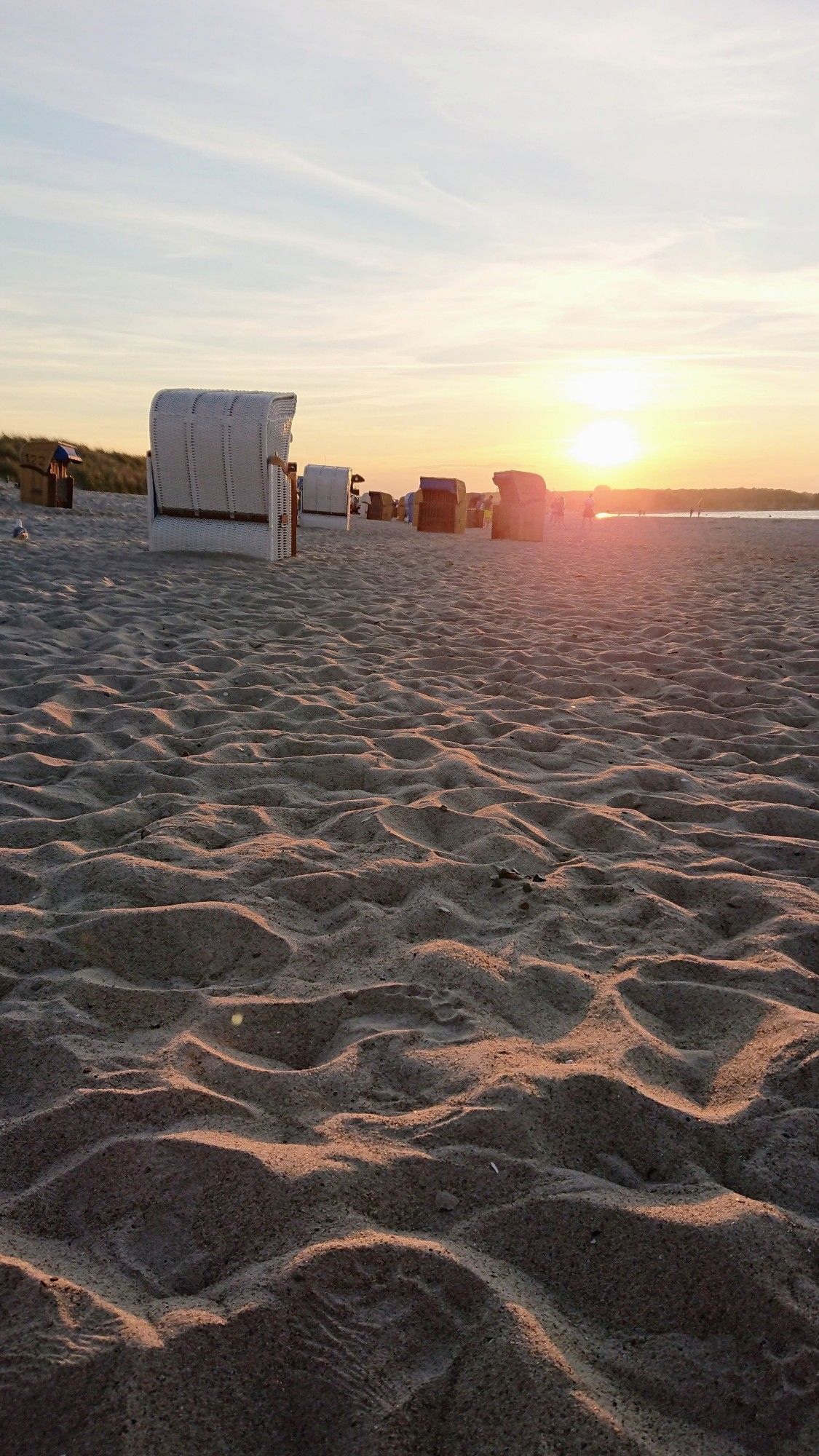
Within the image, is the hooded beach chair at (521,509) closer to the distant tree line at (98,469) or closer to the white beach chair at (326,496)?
the white beach chair at (326,496)

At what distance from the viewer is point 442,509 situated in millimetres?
26328

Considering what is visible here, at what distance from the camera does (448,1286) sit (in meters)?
1.42

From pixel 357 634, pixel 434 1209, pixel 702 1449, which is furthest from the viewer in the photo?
pixel 357 634

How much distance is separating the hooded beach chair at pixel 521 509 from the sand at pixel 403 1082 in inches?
691

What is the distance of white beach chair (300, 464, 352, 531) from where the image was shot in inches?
888

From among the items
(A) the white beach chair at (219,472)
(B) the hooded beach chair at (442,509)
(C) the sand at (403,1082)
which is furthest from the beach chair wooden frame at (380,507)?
(C) the sand at (403,1082)

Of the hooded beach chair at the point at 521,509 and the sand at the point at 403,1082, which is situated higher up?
the hooded beach chair at the point at 521,509

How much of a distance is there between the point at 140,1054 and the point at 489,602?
25.4 feet

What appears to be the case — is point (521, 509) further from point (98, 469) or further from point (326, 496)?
point (98, 469)

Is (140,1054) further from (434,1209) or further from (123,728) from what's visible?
(123,728)

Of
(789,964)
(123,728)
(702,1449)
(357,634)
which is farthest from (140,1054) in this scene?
(357,634)

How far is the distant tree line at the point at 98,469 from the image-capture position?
904 inches

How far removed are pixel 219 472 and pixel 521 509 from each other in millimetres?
12506

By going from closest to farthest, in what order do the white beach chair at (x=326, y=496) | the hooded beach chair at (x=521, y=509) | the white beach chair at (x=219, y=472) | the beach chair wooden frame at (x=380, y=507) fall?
the white beach chair at (x=219, y=472), the hooded beach chair at (x=521, y=509), the white beach chair at (x=326, y=496), the beach chair wooden frame at (x=380, y=507)
